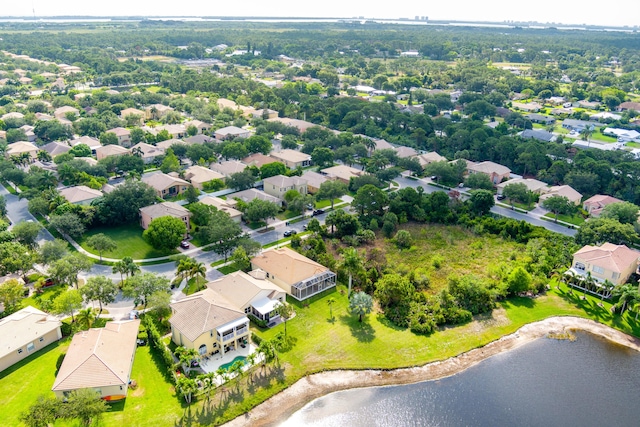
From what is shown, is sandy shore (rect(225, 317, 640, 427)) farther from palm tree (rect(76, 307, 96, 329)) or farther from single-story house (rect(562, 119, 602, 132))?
single-story house (rect(562, 119, 602, 132))

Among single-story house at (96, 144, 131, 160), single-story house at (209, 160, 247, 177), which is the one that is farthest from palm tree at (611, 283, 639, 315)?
single-story house at (96, 144, 131, 160)

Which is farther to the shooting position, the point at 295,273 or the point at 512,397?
the point at 295,273

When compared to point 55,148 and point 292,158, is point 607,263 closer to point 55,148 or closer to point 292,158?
point 292,158

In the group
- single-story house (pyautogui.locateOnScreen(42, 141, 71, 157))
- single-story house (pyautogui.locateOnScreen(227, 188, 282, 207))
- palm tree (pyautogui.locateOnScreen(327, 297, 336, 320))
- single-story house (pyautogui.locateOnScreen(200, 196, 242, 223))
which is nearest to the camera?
palm tree (pyautogui.locateOnScreen(327, 297, 336, 320))

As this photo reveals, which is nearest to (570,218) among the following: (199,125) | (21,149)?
(199,125)

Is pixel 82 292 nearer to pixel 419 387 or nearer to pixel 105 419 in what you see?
pixel 105 419

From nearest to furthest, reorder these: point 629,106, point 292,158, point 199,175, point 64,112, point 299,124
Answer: point 199,175, point 292,158, point 299,124, point 64,112, point 629,106
